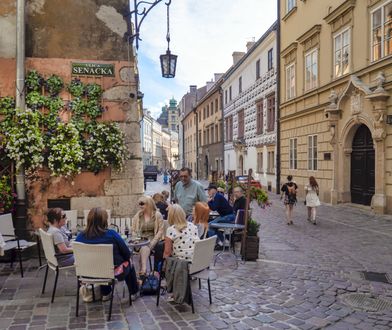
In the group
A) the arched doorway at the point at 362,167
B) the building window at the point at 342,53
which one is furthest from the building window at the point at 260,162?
the building window at the point at 342,53

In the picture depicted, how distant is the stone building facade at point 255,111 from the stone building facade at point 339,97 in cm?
212

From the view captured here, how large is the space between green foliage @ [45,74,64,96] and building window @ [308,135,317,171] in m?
13.5

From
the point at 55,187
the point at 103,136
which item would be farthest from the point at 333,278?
the point at 55,187

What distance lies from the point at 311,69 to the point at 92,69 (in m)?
13.3

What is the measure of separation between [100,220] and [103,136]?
2.97m

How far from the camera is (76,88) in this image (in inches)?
303

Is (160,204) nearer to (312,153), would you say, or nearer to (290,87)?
(312,153)

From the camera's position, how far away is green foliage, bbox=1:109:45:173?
680 cm

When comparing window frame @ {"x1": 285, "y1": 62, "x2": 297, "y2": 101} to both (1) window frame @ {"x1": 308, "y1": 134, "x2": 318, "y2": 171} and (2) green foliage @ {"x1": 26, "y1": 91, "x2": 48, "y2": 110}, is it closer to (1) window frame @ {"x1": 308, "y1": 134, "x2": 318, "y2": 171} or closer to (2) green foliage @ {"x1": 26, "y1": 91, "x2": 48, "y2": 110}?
(1) window frame @ {"x1": 308, "y1": 134, "x2": 318, "y2": 171}

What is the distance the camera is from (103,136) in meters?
7.54

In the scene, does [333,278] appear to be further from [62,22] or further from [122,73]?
[62,22]

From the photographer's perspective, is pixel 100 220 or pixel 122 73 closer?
pixel 100 220

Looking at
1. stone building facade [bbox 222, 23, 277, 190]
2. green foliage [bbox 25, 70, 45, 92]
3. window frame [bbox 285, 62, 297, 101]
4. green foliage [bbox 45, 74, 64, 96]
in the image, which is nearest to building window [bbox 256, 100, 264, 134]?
stone building facade [bbox 222, 23, 277, 190]

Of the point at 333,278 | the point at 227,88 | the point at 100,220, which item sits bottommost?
the point at 333,278
